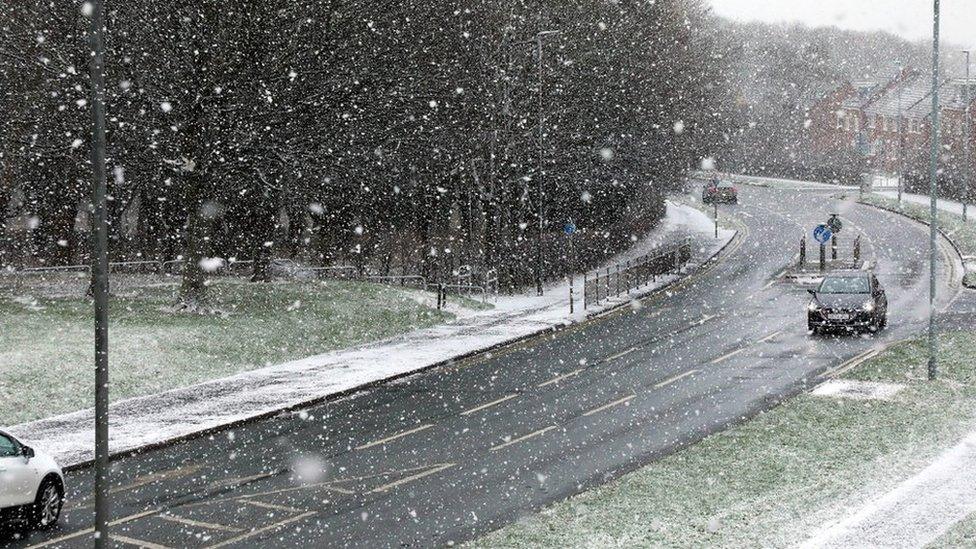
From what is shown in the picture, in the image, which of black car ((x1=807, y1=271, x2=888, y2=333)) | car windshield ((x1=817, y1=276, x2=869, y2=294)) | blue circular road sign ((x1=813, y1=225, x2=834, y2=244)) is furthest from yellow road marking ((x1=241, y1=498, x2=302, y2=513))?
blue circular road sign ((x1=813, y1=225, x2=834, y2=244))

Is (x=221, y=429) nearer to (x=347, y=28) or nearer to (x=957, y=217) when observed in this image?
(x=347, y=28)

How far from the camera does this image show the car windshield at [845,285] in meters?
31.6

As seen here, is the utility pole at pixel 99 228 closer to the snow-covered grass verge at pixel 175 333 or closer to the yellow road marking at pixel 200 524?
the yellow road marking at pixel 200 524

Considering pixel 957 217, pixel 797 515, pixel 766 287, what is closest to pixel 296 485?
pixel 797 515

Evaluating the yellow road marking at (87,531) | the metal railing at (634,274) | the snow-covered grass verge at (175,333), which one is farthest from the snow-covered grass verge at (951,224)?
the yellow road marking at (87,531)

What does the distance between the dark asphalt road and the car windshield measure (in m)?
1.41

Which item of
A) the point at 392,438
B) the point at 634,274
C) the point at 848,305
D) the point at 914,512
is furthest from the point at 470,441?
the point at 634,274

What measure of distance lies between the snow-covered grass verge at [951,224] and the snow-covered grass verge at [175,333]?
21.9m

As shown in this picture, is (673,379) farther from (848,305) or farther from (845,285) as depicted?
(845,285)

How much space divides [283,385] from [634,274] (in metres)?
21.1

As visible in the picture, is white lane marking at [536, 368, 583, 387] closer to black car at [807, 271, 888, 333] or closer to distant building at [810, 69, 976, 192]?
black car at [807, 271, 888, 333]

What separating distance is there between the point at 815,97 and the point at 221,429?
112491 mm

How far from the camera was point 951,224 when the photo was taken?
2215 inches

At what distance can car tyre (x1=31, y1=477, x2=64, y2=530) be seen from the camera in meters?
13.8
